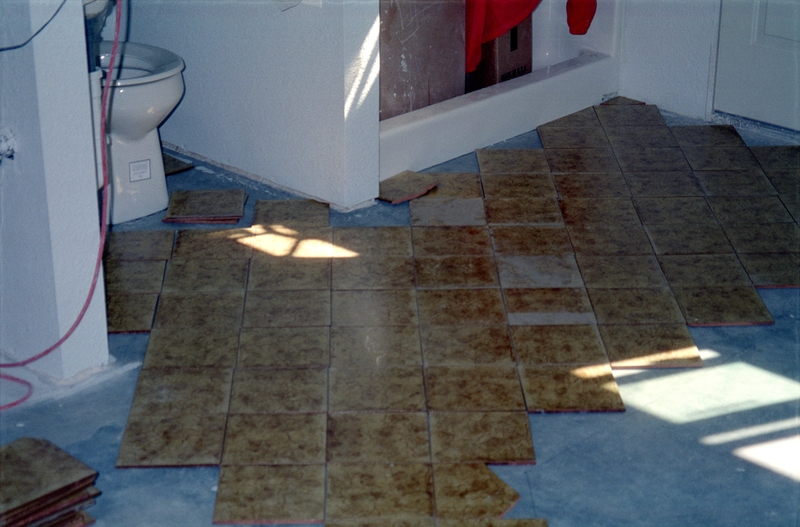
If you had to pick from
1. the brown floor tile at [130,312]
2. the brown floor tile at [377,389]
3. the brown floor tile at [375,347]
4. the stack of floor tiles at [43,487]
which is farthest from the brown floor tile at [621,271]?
the stack of floor tiles at [43,487]

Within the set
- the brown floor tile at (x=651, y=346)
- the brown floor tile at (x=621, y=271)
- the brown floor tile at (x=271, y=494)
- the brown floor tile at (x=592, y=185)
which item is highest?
A: the brown floor tile at (x=592, y=185)

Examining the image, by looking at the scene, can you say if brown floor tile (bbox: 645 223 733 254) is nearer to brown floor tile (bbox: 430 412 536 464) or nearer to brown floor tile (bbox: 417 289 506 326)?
brown floor tile (bbox: 417 289 506 326)

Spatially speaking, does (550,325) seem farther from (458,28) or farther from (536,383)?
(458,28)

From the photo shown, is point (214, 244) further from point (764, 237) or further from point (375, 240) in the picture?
point (764, 237)

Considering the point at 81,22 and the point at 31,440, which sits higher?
the point at 81,22

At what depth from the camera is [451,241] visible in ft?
10.5

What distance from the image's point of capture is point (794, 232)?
330cm

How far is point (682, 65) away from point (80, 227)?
309cm

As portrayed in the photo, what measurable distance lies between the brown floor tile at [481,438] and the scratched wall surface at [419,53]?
5.89 feet

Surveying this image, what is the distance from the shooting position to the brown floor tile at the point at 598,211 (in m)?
3.39

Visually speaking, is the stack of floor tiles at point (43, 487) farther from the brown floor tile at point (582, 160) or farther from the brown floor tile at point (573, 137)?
the brown floor tile at point (573, 137)

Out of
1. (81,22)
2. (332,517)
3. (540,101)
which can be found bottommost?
(332,517)

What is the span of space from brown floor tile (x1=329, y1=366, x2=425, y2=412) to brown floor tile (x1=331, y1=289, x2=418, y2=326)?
247 millimetres

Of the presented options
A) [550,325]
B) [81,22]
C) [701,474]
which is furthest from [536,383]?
[81,22]
